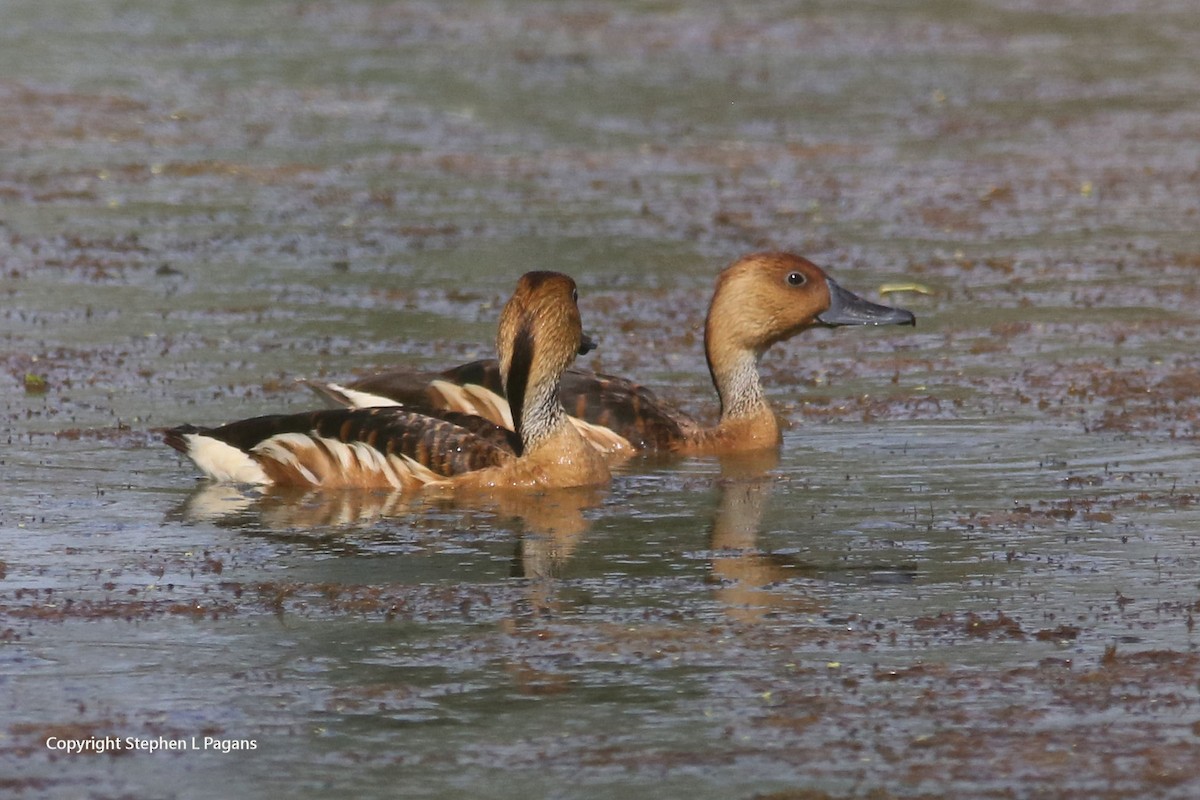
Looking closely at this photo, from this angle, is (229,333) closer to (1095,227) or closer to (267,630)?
(267,630)

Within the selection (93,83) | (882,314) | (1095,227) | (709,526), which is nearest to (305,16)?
(93,83)

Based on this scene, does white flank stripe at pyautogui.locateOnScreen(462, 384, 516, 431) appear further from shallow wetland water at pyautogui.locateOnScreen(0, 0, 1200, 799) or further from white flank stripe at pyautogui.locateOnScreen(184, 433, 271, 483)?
white flank stripe at pyautogui.locateOnScreen(184, 433, 271, 483)

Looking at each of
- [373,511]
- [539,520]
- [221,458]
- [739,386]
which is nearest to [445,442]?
[373,511]

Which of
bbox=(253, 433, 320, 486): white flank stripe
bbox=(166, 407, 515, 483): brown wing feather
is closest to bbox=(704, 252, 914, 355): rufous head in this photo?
bbox=(166, 407, 515, 483): brown wing feather

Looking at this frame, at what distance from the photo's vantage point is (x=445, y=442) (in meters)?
10.9

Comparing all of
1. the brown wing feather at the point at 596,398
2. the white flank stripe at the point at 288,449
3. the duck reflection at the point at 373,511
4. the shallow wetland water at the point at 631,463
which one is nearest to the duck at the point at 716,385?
the brown wing feather at the point at 596,398

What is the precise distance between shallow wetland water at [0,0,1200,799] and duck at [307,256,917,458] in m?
0.32

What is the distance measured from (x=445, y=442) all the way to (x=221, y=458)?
1084mm

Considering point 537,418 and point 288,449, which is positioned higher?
point 537,418

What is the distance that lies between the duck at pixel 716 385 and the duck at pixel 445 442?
0.81 m

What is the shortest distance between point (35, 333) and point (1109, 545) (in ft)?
24.9

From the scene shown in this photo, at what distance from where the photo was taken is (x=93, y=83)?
26.5m

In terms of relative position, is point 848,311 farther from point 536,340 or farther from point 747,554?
point 747,554

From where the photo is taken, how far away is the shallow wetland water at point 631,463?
23.3ft
